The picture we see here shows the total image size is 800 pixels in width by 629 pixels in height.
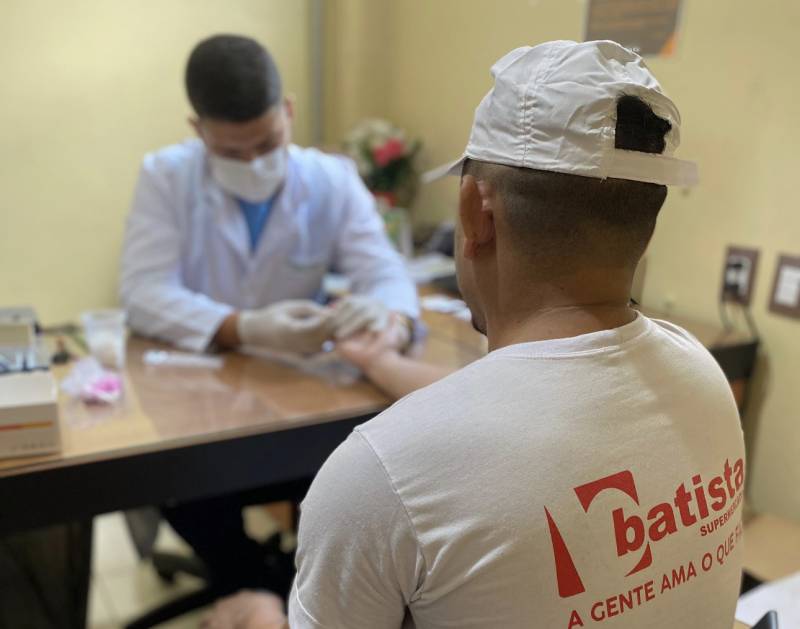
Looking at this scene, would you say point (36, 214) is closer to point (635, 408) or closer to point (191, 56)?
point (191, 56)

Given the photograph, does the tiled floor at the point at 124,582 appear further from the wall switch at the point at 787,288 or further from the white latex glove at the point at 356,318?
the wall switch at the point at 787,288

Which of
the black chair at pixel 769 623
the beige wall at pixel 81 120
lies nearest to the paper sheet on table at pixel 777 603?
the black chair at pixel 769 623

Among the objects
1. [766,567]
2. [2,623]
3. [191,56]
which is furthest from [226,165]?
[766,567]

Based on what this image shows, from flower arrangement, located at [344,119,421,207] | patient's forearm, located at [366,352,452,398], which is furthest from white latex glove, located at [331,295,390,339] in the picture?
flower arrangement, located at [344,119,421,207]

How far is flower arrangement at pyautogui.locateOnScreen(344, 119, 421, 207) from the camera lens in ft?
8.96

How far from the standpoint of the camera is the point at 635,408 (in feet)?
2.12

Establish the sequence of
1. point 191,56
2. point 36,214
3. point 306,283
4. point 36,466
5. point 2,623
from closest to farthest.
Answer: point 36,466
point 2,623
point 191,56
point 306,283
point 36,214

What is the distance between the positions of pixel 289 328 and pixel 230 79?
21.6 inches

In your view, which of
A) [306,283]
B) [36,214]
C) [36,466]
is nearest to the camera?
[36,466]

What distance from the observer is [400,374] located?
1.40 metres

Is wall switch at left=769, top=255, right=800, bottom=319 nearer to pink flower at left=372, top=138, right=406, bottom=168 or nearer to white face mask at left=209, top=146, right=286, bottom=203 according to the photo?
white face mask at left=209, top=146, right=286, bottom=203

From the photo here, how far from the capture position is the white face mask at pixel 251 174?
171 centimetres

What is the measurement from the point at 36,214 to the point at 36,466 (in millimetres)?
1698

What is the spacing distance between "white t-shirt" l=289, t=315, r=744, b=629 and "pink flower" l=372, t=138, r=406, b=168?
2.13 meters
